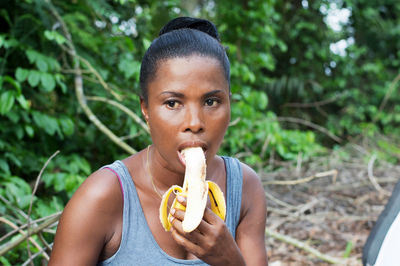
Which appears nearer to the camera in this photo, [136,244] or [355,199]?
[136,244]

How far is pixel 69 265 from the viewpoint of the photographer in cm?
138

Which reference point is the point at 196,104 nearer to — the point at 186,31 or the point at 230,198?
the point at 186,31

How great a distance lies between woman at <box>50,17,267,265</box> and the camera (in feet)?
4.41

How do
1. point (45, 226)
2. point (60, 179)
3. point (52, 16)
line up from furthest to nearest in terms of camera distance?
1. point (52, 16)
2. point (60, 179)
3. point (45, 226)

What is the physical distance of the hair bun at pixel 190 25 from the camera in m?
1.56

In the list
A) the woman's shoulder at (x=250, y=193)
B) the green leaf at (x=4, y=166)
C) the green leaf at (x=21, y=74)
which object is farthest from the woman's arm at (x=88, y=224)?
the green leaf at (x=21, y=74)

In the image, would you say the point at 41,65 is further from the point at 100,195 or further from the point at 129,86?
the point at 100,195

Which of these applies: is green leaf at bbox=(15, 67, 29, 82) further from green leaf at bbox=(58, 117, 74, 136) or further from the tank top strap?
the tank top strap

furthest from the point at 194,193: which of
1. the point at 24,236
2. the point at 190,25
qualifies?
the point at 24,236

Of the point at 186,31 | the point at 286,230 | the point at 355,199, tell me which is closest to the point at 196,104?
the point at 186,31

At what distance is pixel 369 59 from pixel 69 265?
843cm

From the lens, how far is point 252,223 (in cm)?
172

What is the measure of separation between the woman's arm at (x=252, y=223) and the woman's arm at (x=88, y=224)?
0.54 meters

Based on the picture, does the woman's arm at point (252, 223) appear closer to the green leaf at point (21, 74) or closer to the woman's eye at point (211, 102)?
the woman's eye at point (211, 102)
